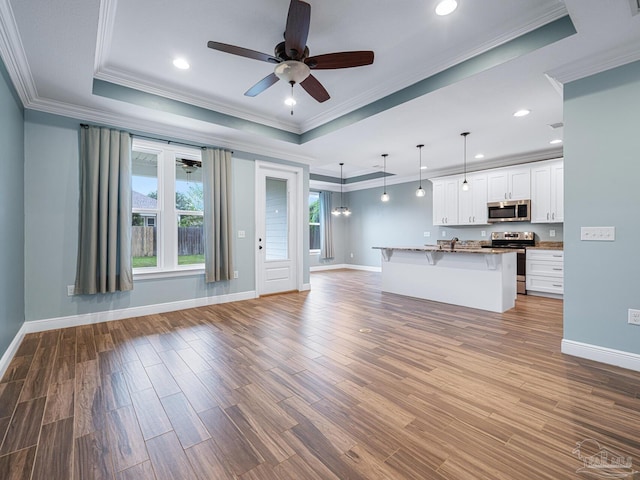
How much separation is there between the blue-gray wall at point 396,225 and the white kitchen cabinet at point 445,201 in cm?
Answer: 38

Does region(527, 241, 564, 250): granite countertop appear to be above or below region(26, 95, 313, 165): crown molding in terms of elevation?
below

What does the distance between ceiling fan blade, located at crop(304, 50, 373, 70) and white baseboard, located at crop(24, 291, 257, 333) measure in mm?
3765

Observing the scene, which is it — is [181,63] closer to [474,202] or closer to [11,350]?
[11,350]

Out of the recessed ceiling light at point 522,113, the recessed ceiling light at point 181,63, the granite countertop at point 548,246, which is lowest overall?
the granite countertop at point 548,246

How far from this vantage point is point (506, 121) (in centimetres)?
413

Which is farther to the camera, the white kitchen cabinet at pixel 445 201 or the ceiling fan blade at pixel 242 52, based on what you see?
the white kitchen cabinet at pixel 445 201

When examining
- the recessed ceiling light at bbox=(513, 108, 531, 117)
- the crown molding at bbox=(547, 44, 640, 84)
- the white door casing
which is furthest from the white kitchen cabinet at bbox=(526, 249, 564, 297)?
the white door casing

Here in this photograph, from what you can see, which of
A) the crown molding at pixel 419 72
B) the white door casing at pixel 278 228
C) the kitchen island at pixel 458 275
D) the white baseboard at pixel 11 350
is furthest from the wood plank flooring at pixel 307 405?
the crown molding at pixel 419 72

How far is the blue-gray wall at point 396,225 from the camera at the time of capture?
700 cm

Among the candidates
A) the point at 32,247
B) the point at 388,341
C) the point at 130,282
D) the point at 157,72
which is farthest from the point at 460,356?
the point at 32,247

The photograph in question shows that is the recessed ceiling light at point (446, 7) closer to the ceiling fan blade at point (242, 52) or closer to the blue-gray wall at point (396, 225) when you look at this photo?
the ceiling fan blade at point (242, 52)

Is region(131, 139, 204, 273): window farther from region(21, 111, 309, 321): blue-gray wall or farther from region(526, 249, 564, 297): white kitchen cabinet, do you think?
region(526, 249, 564, 297): white kitchen cabinet

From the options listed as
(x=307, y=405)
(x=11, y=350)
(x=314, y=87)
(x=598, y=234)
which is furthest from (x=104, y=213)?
(x=598, y=234)

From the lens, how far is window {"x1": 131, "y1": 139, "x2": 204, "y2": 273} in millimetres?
4199
